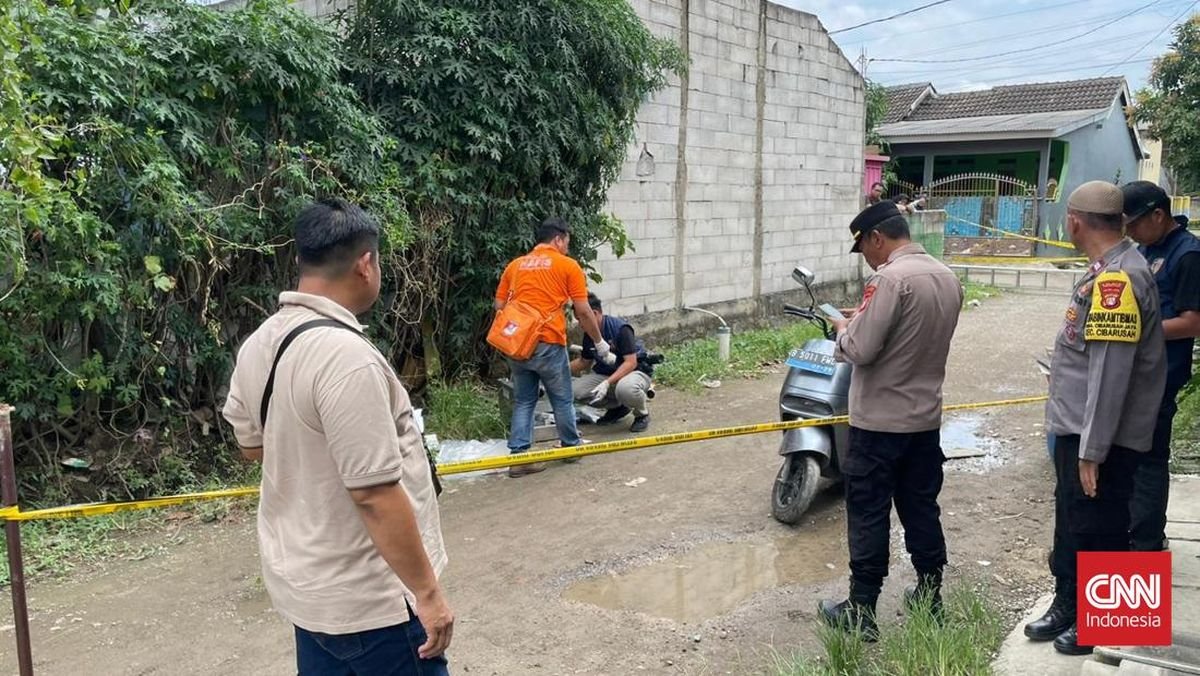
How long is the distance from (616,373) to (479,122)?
220cm

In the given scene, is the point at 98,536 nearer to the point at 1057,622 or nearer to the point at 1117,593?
the point at 1057,622

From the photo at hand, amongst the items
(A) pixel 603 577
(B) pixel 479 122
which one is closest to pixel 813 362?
(A) pixel 603 577

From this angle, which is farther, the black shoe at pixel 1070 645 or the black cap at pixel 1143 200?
the black cap at pixel 1143 200

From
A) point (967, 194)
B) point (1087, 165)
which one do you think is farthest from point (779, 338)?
point (1087, 165)

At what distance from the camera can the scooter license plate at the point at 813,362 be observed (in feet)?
15.7

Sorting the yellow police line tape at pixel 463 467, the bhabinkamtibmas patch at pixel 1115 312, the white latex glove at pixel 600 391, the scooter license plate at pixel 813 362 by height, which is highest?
the bhabinkamtibmas patch at pixel 1115 312

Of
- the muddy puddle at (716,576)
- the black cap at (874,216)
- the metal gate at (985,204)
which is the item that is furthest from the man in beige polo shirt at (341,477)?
the metal gate at (985,204)

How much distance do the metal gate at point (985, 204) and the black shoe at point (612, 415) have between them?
16.3 meters

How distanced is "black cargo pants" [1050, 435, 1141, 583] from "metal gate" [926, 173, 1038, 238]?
62.2 feet

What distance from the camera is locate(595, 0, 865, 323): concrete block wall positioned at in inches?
362

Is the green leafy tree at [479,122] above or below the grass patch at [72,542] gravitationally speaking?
Result: above

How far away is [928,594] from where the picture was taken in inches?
131

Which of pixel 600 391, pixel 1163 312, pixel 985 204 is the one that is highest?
pixel 985 204

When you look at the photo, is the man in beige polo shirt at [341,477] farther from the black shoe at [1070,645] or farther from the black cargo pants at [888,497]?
the black shoe at [1070,645]
